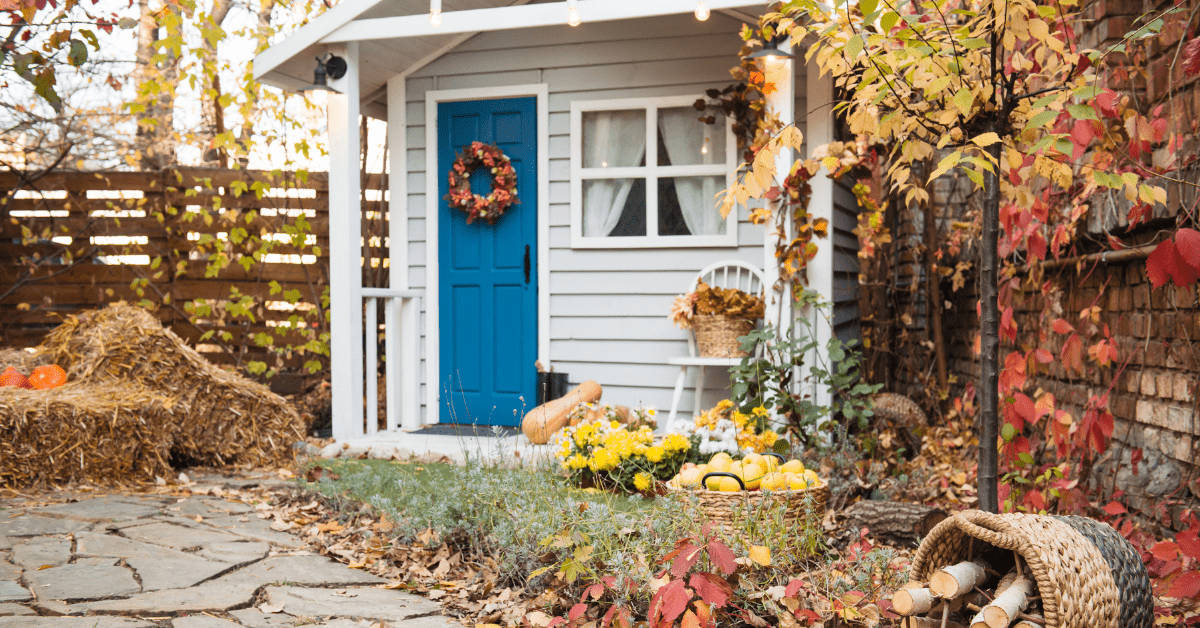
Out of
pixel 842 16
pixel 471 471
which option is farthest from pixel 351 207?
pixel 842 16

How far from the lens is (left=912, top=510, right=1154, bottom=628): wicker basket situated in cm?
160

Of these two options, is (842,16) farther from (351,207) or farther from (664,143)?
(351,207)

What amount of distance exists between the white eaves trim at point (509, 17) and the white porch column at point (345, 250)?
0.22m

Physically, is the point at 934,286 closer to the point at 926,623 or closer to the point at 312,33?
the point at 926,623

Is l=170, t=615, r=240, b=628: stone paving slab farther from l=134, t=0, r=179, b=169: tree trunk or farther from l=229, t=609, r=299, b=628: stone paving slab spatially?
l=134, t=0, r=179, b=169: tree trunk

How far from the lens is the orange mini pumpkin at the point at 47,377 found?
4165 mm

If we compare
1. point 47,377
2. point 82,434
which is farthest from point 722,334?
point 47,377

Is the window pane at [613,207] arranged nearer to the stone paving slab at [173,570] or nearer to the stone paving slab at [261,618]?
the stone paving slab at [173,570]

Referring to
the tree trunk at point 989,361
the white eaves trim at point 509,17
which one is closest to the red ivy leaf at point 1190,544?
the tree trunk at point 989,361

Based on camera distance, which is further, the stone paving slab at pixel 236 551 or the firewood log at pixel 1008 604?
the stone paving slab at pixel 236 551

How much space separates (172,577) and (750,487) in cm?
180

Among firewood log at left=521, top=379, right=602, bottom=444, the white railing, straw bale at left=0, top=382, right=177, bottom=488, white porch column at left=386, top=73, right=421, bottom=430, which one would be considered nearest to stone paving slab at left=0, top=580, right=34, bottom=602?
straw bale at left=0, top=382, right=177, bottom=488

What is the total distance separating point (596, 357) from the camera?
202 inches

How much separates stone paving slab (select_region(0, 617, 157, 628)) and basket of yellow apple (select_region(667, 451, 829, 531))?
1547 millimetres
